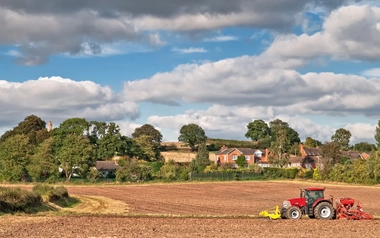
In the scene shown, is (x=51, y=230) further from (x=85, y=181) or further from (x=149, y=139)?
(x=149, y=139)

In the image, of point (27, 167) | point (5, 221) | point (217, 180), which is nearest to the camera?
point (5, 221)

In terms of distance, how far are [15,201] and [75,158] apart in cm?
6754

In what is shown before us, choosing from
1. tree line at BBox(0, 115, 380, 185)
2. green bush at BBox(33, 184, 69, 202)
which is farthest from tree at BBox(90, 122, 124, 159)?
green bush at BBox(33, 184, 69, 202)

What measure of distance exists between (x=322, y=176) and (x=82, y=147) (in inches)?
1856

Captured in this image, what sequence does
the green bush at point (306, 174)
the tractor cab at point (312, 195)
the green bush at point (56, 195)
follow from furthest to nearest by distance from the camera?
the green bush at point (306, 174), the green bush at point (56, 195), the tractor cab at point (312, 195)

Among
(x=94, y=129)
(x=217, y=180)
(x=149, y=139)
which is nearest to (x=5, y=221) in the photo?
(x=217, y=180)

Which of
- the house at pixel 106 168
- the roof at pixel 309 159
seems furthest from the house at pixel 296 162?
the house at pixel 106 168

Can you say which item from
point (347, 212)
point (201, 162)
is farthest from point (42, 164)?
point (347, 212)

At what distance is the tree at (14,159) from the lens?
99750 mm

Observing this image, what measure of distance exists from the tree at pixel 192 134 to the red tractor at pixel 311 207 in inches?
6386

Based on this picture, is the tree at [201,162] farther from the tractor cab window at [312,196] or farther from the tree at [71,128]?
the tractor cab window at [312,196]

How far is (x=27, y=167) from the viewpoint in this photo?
4013 inches

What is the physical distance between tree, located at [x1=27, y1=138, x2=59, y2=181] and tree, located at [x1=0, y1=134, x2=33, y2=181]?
1.52 m

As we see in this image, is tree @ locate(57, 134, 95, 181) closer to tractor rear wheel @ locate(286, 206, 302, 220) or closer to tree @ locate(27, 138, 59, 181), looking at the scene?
tree @ locate(27, 138, 59, 181)
